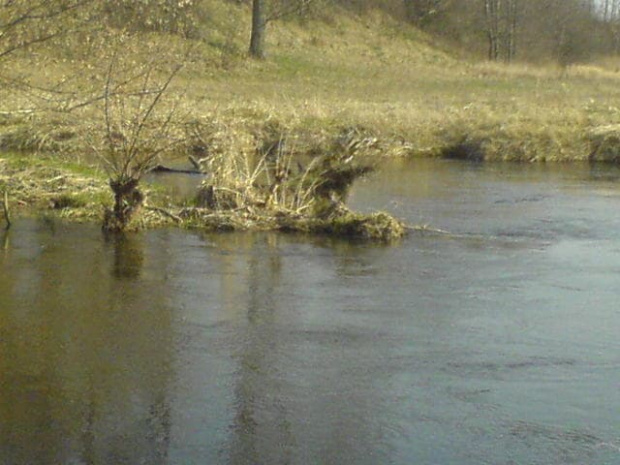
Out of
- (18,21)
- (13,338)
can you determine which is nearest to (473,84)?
(18,21)

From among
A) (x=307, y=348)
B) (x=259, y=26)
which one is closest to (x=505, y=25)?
(x=259, y=26)

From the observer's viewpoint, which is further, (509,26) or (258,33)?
(509,26)

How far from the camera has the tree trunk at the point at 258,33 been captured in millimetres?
44062

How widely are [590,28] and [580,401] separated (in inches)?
2494

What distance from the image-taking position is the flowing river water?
7242mm

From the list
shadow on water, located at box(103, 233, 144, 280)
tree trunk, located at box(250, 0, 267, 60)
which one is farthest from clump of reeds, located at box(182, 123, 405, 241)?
tree trunk, located at box(250, 0, 267, 60)

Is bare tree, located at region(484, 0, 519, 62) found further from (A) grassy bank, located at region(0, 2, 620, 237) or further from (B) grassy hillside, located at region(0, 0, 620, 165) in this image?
(B) grassy hillside, located at region(0, 0, 620, 165)

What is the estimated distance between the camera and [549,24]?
213 ft

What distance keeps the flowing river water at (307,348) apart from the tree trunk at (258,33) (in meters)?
29.7

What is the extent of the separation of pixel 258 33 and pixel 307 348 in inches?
1428

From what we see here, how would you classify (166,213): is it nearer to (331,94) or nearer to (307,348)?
(307,348)

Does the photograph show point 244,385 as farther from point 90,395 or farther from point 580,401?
point 580,401

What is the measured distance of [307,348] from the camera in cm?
932

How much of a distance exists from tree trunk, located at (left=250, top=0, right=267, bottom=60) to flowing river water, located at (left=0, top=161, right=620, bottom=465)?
29.7 meters
